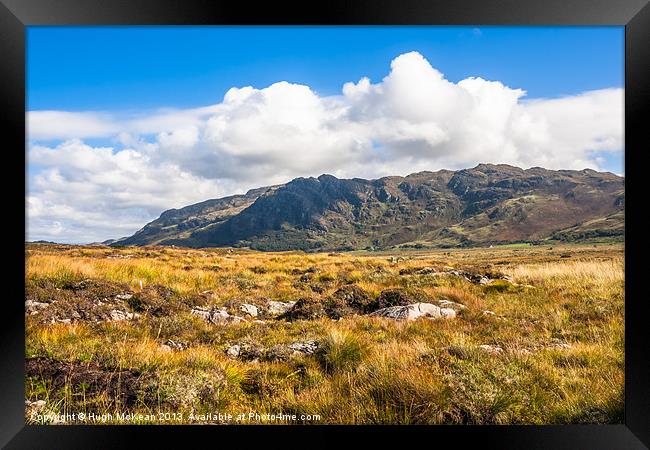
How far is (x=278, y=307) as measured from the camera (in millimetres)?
7305

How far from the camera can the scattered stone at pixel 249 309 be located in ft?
22.3

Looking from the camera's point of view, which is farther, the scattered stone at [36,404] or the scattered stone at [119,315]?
the scattered stone at [119,315]

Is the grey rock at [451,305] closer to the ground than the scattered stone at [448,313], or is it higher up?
higher up

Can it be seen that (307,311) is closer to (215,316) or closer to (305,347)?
(215,316)

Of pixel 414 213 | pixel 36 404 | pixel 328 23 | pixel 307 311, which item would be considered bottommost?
pixel 36 404

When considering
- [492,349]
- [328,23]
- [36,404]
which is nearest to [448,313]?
[492,349]

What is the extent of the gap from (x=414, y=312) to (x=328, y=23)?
14.9 ft

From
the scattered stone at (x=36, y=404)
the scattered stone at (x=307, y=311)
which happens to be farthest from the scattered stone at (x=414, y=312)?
the scattered stone at (x=36, y=404)

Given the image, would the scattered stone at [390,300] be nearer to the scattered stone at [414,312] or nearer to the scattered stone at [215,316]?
the scattered stone at [414,312]

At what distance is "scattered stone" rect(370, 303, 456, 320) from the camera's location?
19.9 feet

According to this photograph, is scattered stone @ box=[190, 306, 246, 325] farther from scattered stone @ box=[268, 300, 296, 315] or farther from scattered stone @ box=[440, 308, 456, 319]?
scattered stone @ box=[440, 308, 456, 319]

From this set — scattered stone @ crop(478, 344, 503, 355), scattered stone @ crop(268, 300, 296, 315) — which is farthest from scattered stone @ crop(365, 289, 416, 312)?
scattered stone @ crop(478, 344, 503, 355)

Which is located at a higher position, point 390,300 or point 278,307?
point 390,300

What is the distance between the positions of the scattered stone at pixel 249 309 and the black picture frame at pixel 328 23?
3171mm
